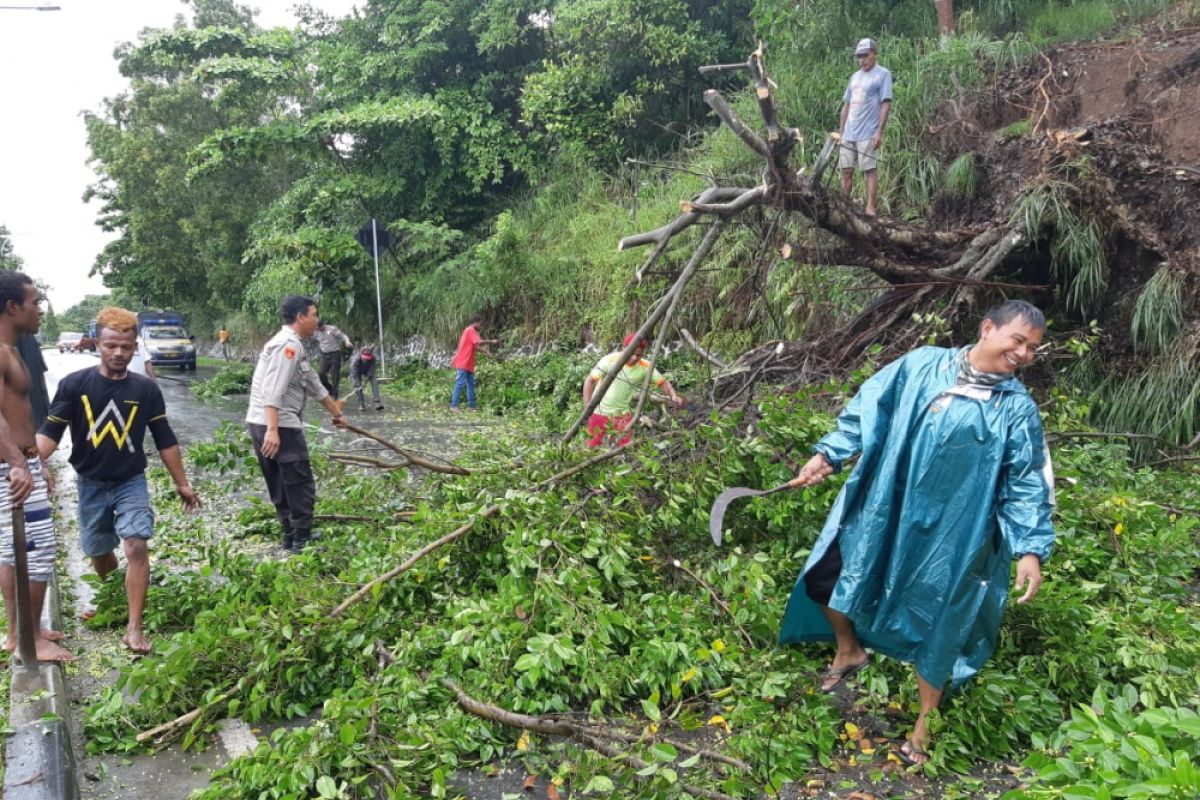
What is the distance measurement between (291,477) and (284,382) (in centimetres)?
65

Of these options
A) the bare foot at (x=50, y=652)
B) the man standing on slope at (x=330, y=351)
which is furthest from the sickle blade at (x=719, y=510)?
the man standing on slope at (x=330, y=351)

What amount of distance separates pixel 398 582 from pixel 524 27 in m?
15.9

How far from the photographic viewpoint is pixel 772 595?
3885 millimetres

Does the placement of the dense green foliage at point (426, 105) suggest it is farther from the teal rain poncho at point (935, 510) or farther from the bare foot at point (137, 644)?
the teal rain poncho at point (935, 510)

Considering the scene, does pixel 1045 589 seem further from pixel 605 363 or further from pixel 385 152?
pixel 385 152

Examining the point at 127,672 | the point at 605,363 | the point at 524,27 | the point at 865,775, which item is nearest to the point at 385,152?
the point at 524,27

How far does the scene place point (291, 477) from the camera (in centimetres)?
543

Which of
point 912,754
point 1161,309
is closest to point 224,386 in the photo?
point 1161,309

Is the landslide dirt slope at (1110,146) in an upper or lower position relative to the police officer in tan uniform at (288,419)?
upper

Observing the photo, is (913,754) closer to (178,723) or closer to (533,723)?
(533,723)

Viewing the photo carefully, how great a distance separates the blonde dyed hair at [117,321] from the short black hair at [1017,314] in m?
4.05

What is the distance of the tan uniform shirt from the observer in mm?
5434

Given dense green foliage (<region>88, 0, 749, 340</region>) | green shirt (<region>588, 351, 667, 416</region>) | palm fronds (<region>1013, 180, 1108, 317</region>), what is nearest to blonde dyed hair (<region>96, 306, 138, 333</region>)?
green shirt (<region>588, 351, 667, 416</region>)

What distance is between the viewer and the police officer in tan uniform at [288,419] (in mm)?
5418
